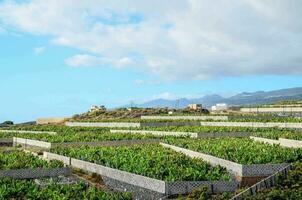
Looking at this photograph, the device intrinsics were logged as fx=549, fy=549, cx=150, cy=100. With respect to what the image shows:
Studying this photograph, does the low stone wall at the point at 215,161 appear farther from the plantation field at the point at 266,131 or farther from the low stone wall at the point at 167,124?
the low stone wall at the point at 167,124

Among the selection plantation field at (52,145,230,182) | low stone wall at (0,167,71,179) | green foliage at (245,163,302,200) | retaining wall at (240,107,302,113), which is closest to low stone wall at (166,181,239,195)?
plantation field at (52,145,230,182)

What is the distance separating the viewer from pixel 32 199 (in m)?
22.8

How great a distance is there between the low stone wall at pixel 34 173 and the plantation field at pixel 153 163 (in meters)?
2.40

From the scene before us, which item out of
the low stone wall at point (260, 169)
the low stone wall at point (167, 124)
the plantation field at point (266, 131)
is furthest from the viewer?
the low stone wall at point (167, 124)

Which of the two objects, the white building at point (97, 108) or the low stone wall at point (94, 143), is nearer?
the low stone wall at point (94, 143)

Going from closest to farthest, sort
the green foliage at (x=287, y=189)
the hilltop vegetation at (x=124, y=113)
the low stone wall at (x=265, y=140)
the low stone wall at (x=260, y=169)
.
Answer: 1. the green foliage at (x=287, y=189)
2. the low stone wall at (x=260, y=169)
3. the low stone wall at (x=265, y=140)
4. the hilltop vegetation at (x=124, y=113)

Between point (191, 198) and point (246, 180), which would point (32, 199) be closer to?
point (191, 198)

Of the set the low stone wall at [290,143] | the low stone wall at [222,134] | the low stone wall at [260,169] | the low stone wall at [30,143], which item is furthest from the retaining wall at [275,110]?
the low stone wall at [260,169]

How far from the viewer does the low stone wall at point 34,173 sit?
94.5ft

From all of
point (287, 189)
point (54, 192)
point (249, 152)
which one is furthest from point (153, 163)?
point (287, 189)

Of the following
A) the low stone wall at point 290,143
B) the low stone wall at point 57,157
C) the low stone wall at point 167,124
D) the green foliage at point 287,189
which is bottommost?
the green foliage at point 287,189

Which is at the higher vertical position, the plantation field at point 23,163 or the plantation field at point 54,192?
the plantation field at point 23,163

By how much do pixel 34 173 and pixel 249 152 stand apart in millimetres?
12113

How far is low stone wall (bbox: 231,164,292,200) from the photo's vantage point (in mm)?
22542
